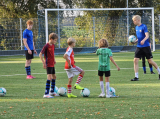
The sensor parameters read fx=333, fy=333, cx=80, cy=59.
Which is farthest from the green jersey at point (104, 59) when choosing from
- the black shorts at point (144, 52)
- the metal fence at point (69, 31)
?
the metal fence at point (69, 31)

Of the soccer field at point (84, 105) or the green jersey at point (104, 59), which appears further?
the green jersey at point (104, 59)

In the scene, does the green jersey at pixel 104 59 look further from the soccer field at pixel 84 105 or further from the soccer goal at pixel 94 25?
the soccer goal at pixel 94 25

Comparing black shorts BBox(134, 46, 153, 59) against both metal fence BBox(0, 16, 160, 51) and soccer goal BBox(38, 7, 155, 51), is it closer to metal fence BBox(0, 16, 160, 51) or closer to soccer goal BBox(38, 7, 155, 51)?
metal fence BBox(0, 16, 160, 51)

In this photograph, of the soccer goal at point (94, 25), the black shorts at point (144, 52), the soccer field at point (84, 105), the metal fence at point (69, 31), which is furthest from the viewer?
the soccer goal at point (94, 25)

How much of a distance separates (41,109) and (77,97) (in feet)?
4.90

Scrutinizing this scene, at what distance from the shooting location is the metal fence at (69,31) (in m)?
25.8

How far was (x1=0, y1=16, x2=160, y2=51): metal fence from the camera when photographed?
2580 centimetres

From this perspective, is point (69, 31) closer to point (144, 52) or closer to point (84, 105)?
point (144, 52)

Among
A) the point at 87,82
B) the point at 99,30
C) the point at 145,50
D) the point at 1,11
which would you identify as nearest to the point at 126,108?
the point at 87,82

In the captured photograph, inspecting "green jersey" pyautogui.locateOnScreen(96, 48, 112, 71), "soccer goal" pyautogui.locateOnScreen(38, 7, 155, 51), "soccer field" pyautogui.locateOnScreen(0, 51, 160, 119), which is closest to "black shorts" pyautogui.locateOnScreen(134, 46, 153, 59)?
"soccer field" pyautogui.locateOnScreen(0, 51, 160, 119)

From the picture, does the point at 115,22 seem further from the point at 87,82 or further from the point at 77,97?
the point at 77,97

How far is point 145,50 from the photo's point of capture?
395 inches

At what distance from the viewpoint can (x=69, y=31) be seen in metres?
27.4

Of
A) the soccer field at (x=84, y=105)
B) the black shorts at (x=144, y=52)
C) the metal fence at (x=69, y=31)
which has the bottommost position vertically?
the soccer field at (x=84, y=105)
